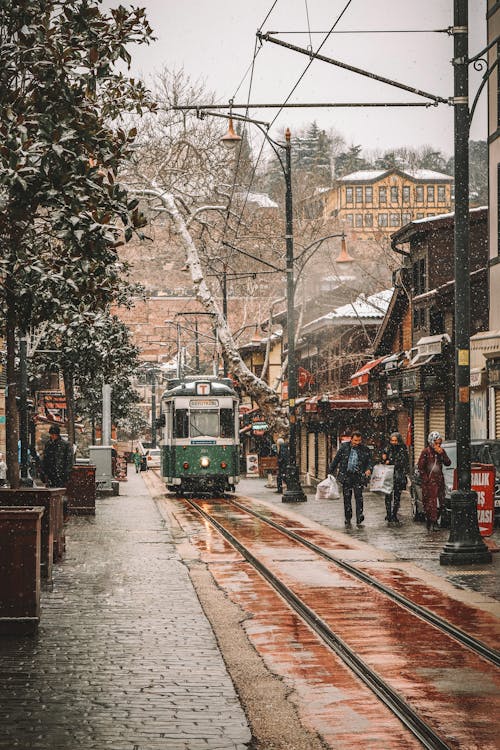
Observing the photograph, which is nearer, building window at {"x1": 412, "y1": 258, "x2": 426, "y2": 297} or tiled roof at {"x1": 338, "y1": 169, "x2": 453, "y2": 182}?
building window at {"x1": 412, "y1": 258, "x2": 426, "y2": 297}

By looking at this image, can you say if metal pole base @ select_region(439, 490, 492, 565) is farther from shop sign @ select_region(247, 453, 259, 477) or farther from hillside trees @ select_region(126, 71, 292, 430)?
shop sign @ select_region(247, 453, 259, 477)

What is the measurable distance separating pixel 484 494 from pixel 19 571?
9.83 metres

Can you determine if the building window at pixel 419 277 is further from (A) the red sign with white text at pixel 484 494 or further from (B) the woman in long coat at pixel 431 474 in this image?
(A) the red sign with white text at pixel 484 494

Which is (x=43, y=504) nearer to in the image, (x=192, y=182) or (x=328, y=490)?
(x=328, y=490)

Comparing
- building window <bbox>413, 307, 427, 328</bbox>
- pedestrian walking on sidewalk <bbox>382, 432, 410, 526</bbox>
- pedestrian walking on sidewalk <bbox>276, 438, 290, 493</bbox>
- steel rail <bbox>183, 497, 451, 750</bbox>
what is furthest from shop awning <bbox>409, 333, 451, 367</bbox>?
steel rail <bbox>183, 497, 451, 750</bbox>

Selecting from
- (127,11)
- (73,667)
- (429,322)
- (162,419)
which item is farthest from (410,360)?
(73,667)

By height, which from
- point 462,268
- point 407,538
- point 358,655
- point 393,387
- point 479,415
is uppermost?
point 462,268

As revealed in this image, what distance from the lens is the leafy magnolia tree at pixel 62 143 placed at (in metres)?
11.3

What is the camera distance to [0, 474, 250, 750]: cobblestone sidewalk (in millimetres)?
7055

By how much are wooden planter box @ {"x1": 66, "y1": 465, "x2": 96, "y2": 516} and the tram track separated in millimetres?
7813

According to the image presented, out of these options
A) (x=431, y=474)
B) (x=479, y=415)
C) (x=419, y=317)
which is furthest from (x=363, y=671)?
(x=419, y=317)

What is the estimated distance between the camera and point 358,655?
384 inches

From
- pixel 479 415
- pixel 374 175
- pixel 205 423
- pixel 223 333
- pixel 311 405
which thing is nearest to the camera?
pixel 479 415

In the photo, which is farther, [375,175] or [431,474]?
[375,175]
